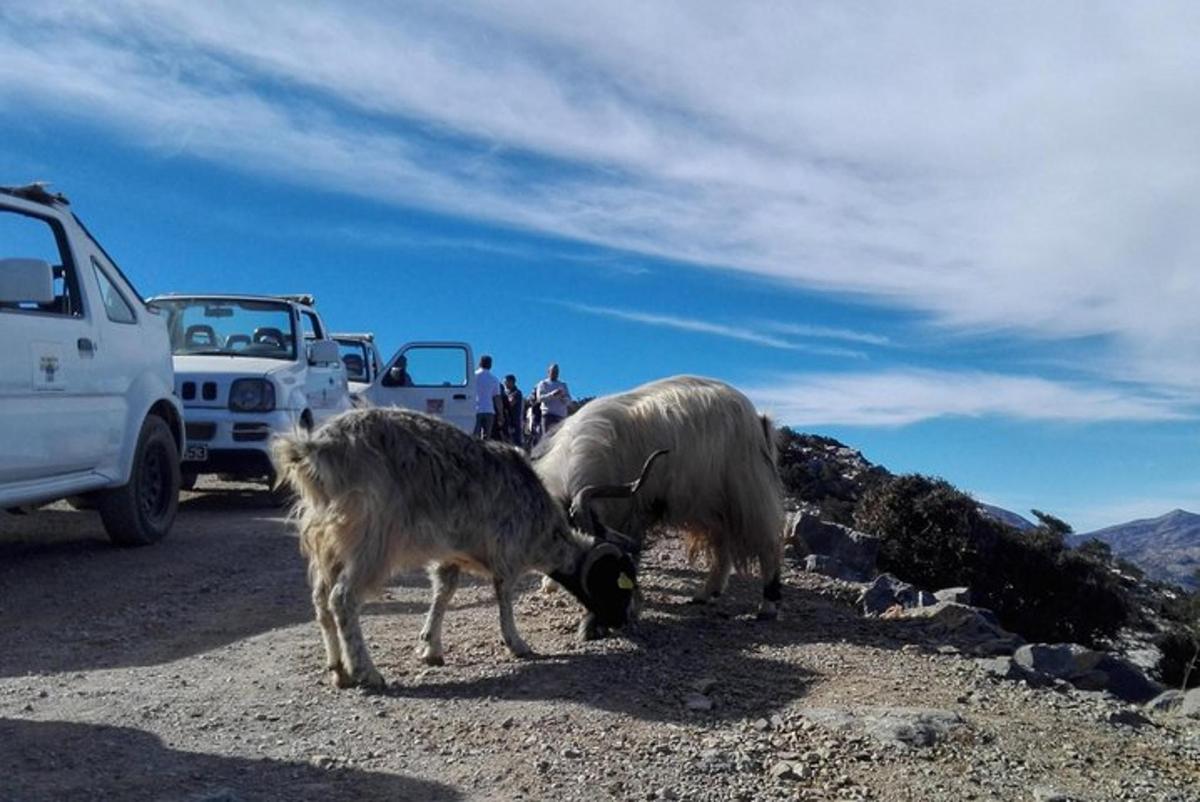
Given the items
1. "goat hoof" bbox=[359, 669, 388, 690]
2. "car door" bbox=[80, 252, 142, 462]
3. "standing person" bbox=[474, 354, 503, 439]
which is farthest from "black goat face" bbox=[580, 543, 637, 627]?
"standing person" bbox=[474, 354, 503, 439]

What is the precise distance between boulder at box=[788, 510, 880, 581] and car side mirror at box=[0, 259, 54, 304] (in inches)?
292

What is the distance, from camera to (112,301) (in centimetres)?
1003

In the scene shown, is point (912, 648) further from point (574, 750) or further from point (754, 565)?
point (574, 750)

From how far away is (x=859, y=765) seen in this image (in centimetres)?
554

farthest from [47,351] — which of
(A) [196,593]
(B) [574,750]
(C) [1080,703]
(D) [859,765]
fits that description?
(C) [1080,703]

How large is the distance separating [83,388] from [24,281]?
1.43 metres

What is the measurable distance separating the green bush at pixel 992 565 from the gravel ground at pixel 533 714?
946 centimetres

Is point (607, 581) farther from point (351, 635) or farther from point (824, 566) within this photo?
point (824, 566)

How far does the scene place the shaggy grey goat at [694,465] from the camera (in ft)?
28.1

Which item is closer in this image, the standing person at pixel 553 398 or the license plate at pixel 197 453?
the license plate at pixel 197 453

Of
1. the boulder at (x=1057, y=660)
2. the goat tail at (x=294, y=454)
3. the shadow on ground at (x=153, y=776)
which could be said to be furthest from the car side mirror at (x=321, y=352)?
the shadow on ground at (x=153, y=776)

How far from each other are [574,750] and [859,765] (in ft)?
4.27

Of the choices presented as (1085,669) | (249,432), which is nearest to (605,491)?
(1085,669)

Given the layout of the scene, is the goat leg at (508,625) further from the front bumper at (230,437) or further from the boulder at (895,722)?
the front bumper at (230,437)
